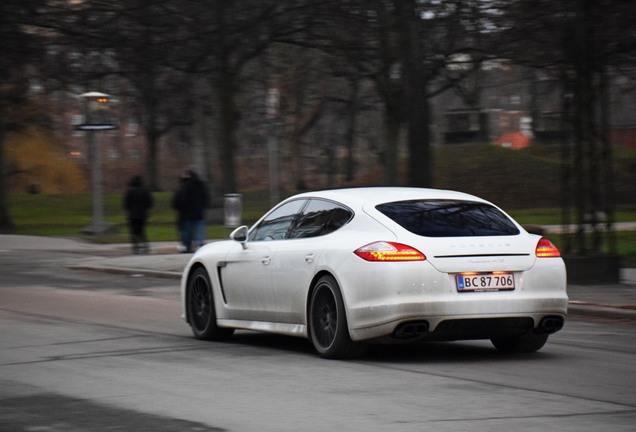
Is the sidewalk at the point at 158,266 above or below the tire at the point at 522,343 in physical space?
below

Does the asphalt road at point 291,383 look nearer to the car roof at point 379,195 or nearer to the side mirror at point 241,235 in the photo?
the side mirror at point 241,235

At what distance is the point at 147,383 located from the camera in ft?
31.1

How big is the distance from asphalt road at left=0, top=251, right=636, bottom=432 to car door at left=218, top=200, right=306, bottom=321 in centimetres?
37

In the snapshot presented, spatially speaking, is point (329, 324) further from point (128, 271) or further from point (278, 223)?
point (128, 271)

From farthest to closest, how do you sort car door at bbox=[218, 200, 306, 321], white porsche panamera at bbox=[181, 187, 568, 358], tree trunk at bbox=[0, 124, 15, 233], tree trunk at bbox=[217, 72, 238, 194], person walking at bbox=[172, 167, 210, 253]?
tree trunk at bbox=[0, 124, 15, 233]
tree trunk at bbox=[217, 72, 238, 194]
person walking at bbox=[172, 167, 210, 253]
car door at bbox=[218, 200, 306, 321]
white porsche panamera at bbox=[181, 187, 568, 358]

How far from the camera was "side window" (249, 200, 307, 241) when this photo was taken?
11.6 metres

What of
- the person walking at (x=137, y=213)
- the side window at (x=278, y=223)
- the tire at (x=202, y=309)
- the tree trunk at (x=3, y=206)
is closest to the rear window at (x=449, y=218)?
the side window at (x=278, y=223)

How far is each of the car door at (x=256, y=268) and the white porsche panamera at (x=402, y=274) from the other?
0.06ft

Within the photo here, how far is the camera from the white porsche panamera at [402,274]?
10.1 m

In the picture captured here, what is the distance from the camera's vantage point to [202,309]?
12641mm

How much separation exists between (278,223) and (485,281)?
7.40ft

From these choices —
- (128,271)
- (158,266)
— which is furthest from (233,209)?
(128,271)

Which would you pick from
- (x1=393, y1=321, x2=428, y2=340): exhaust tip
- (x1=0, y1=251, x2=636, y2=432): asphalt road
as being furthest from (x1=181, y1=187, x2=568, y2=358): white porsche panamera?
(x1=0, y1=251, x2=636, y2=432): asphalt road

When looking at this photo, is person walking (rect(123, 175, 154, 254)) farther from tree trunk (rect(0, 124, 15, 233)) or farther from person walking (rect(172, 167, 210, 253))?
tree trunk (rect(0, 124, 15, 233))
